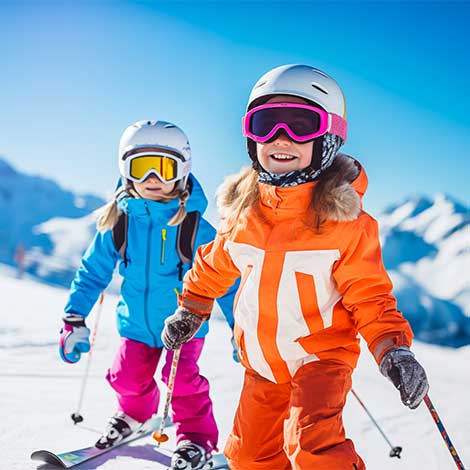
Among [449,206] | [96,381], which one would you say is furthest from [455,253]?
[96,381]

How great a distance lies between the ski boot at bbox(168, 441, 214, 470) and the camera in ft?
8.46

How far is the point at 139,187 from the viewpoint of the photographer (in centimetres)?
306

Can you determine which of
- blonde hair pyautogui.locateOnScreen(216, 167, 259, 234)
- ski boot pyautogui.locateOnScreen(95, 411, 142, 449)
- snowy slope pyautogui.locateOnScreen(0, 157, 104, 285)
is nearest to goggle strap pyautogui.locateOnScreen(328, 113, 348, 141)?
blonde hair pyautogui.locateOnScreen(216, 167, 259, 234)

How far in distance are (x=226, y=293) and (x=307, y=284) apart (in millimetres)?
1007

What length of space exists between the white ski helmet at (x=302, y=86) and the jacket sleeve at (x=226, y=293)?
104 cm

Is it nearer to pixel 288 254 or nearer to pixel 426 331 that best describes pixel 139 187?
pixel 288 254

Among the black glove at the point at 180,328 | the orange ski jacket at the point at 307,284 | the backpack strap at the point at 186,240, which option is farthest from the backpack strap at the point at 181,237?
the orange ski jacket at the point at 307,284

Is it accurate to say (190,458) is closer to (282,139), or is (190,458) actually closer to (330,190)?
(330,190)

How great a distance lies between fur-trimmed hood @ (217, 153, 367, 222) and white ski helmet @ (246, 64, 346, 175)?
65 mm

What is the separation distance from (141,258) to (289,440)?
151cm

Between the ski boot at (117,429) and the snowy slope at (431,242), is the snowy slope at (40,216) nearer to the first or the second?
the ski boot at (117,429)

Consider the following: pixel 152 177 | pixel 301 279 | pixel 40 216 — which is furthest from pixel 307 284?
pixel 40 216

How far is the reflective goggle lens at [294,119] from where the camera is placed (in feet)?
6.68

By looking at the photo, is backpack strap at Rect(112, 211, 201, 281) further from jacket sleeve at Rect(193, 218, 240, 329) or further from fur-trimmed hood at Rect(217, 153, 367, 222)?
fur-trimmed hood at Rect(217, 153, 367, 222)
